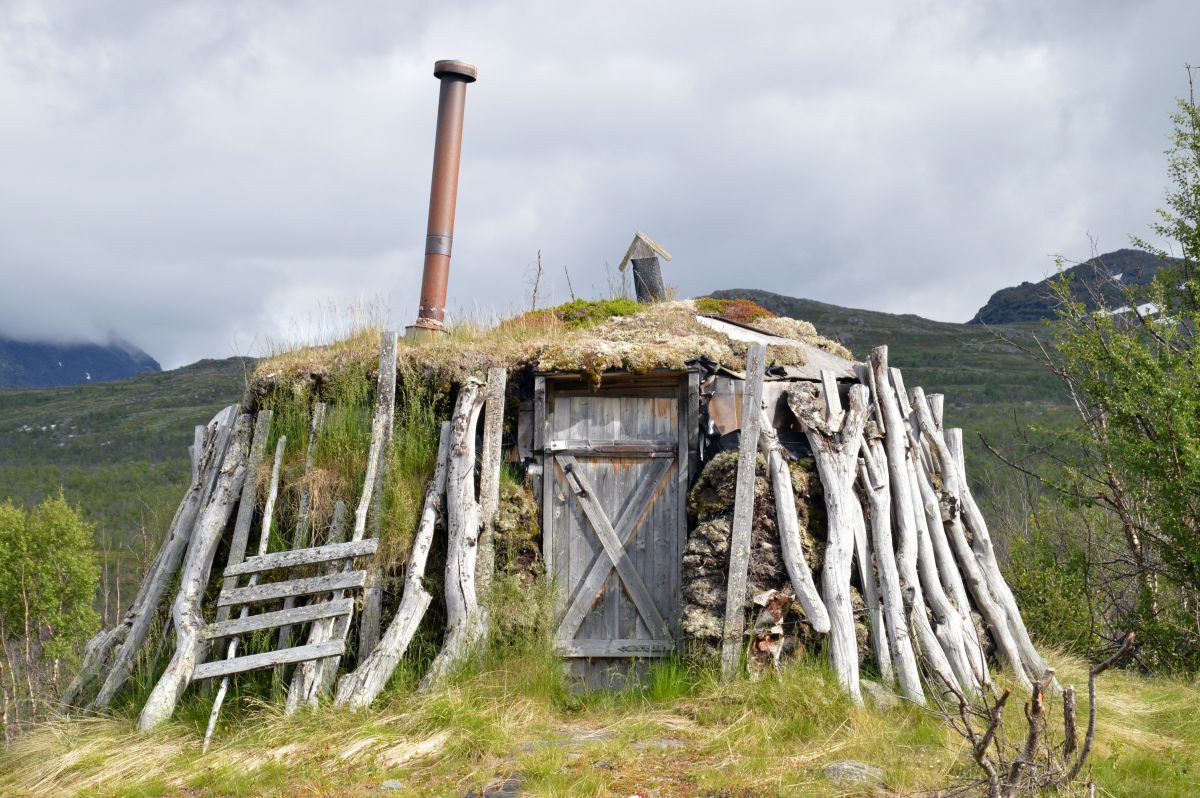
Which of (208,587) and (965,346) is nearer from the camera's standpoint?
(208,587)

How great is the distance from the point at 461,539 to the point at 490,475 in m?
0.66

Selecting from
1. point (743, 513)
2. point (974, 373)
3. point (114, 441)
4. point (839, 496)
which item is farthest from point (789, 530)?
point (114, 441)

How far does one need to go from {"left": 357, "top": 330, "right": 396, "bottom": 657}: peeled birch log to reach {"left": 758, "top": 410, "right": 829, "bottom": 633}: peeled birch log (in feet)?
10.2

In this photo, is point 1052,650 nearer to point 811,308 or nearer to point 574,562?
point 574,562

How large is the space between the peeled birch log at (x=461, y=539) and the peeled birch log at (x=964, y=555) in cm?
422

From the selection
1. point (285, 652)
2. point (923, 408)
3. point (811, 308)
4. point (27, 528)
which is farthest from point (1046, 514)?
point (811, 308)

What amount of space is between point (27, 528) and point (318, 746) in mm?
19395

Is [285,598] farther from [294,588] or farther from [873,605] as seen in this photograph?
[873,605]

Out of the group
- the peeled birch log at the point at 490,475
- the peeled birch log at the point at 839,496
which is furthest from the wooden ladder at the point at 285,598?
the peeled birch log at the point at 839,496

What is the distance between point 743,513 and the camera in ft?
25.9

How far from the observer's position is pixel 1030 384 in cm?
4881

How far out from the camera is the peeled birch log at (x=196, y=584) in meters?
7.33

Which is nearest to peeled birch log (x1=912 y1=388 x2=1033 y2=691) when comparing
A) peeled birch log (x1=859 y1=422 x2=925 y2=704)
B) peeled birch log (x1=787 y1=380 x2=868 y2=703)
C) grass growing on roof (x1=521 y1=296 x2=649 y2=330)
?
peeled birch log (x1=859 y1=422 x2=925 y2=704)

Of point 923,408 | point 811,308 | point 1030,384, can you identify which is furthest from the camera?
point 811,308
